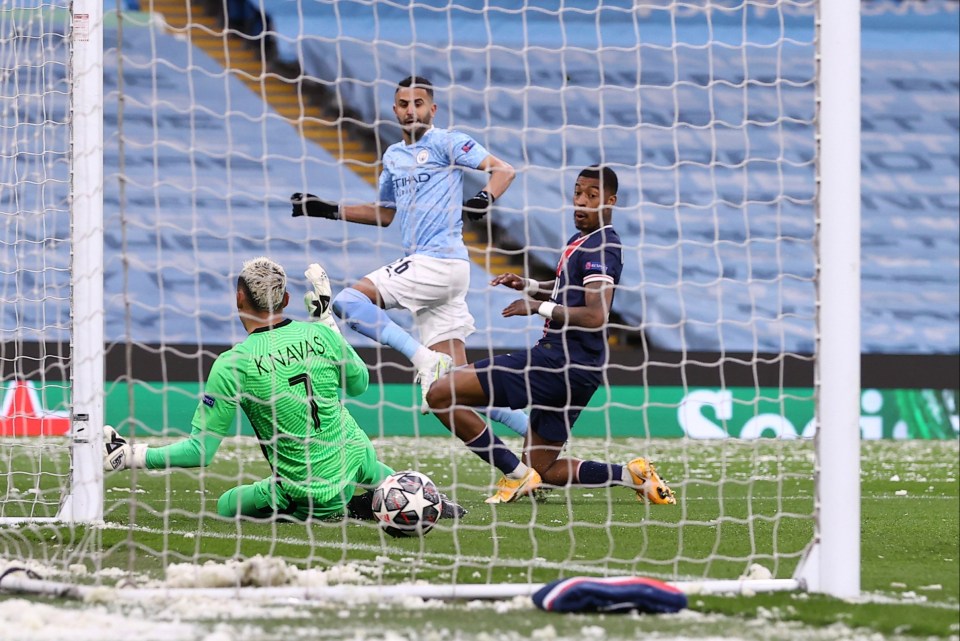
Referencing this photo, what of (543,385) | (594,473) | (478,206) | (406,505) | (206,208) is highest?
(206,208)

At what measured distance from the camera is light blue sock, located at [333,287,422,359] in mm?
6445

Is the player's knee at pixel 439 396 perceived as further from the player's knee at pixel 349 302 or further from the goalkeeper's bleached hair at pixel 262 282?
the goalkeeper's bleached hair at pixel 262 282

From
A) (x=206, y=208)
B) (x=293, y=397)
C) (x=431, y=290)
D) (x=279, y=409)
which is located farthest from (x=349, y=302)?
(x=206, y=208)

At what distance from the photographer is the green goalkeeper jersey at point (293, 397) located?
16.7 feet

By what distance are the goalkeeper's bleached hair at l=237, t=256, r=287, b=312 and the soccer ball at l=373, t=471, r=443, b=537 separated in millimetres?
817

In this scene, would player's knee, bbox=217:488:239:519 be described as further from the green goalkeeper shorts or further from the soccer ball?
the soccer ball

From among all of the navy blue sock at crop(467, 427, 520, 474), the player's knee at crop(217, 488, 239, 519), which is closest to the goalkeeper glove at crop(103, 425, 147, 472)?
the player's knee at crop(217, 488, 239, 519)

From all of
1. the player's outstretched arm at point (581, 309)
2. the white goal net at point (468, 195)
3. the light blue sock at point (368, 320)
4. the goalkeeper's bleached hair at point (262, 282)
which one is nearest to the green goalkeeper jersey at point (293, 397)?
the goalkeeper's bleached hair at point (262, 282)

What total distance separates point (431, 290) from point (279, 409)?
1686 millimetres

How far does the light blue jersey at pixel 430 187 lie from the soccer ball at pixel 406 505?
1758mm

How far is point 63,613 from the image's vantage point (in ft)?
10.8

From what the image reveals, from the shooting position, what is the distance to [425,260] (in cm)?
671

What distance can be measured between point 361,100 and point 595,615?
12.4 m

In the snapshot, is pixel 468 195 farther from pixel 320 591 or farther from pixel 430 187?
pixel 320 591
